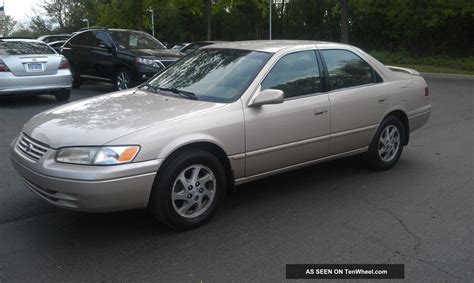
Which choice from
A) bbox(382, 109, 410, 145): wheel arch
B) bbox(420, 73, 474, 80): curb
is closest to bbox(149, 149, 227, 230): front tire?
bbox(382, 109, 410, 145): wheel arch

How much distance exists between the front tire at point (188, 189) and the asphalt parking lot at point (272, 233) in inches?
5.8

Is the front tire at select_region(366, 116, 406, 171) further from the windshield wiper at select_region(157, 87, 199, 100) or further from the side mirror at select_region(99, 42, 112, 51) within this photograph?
the side mirror at select_region(99, 42, 112, 51)

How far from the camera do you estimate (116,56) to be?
1194 cm

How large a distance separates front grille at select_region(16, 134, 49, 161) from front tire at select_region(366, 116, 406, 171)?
3.51 meters

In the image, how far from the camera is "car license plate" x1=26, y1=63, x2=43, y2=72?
10.3 meters

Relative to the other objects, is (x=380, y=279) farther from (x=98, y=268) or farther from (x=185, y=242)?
(x=98, y=268)

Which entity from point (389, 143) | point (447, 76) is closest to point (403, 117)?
point (389, 143)

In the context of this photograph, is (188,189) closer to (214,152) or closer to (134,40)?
(214,152)

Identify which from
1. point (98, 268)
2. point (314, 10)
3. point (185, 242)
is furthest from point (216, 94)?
point (314, 10)

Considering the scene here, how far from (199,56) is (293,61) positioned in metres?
1.06

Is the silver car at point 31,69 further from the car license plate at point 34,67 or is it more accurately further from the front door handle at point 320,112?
the front door handle at point 320,112

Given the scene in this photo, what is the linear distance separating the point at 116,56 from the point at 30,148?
8.20 meters

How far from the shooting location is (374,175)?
227 inches

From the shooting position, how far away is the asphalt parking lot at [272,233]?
139 inches
